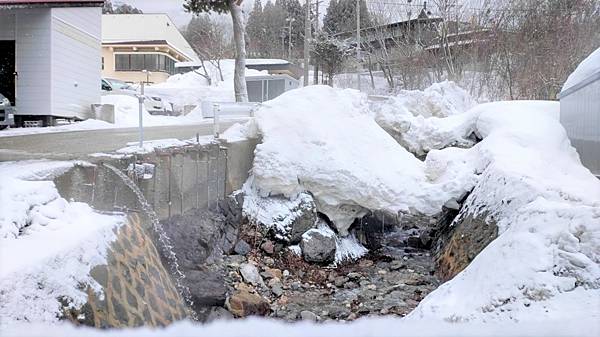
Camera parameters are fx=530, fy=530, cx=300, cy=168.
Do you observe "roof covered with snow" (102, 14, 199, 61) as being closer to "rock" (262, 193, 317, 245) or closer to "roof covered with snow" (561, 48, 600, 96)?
"rock" (262, 193, 317, 245)

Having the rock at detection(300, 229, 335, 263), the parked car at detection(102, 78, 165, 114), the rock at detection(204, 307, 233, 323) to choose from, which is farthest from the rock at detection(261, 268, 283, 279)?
the parked car at detection(102, 78, 165, 114)

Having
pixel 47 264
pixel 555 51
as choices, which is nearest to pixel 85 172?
pixel 47 264

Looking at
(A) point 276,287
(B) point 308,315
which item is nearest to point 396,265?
(A) point 276,287

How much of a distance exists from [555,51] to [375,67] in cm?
952

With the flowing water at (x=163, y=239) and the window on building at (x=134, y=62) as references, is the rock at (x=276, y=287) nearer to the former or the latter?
the flowing water at (x=163, y=239)

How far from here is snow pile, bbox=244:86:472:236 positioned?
7074 millimetres

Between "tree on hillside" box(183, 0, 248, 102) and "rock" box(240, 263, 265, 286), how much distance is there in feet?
15.8

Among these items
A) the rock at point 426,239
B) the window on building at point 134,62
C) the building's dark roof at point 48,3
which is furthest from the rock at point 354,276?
the window on building at point 134,62

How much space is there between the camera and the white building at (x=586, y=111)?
564 cm

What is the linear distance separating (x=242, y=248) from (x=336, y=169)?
5.71ft

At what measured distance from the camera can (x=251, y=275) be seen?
556 cm

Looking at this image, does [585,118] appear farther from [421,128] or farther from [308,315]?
[308,315]

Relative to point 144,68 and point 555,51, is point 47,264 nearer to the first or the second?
point 144,68

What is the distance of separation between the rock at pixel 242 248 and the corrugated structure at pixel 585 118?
4021 millimetres
